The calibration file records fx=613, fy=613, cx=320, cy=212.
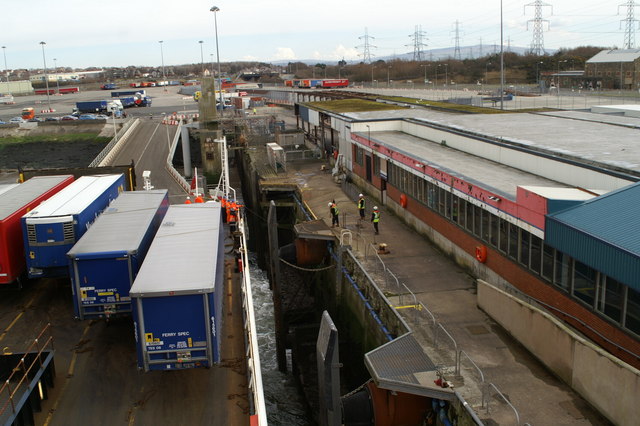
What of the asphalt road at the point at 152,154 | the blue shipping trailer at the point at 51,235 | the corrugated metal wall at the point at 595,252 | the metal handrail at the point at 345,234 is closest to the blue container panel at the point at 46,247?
the blue shipping trailer at the point at 51,235

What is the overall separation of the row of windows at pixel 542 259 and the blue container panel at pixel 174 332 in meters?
9.65

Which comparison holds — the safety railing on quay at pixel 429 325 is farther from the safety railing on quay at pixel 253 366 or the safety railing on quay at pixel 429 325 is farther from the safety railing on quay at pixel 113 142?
the safety railing on quay at pixel 113 142

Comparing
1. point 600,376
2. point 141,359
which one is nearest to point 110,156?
point 141,359

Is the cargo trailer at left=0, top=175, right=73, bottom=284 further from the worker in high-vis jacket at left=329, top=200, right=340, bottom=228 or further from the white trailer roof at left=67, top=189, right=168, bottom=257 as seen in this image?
the worker in high-vis jacket at left=329, top=200, right=340, bottom=228

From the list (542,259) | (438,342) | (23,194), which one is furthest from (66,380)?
(542,259)

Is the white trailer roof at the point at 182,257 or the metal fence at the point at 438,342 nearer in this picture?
the white trailer roof at the point at 182,257

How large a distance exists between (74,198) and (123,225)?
4130 mm

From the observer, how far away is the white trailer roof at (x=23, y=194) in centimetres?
1942

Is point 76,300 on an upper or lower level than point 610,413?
upper

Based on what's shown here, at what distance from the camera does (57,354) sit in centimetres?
1566

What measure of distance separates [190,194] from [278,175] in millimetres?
10207

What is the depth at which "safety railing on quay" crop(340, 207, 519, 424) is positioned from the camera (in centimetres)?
1505

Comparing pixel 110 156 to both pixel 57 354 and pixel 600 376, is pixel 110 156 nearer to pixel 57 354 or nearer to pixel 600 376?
pixel 57 354

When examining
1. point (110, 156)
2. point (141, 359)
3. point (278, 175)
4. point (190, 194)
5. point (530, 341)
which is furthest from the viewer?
point (110, 156)
